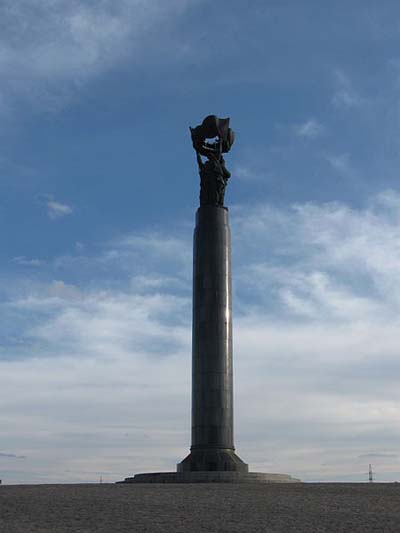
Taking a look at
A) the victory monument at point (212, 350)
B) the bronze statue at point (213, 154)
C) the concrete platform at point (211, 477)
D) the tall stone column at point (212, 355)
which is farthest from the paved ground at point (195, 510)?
the bronze statue at point (213, 154)

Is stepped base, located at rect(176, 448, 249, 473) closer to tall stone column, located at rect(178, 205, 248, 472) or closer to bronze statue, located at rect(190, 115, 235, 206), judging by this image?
tall stone column, located at rect(178, 205, 248, 472)

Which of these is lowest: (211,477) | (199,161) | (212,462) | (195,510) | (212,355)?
(195,510)

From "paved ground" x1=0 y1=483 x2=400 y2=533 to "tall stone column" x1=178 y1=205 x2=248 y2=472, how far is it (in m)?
11.2

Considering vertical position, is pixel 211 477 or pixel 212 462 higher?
pixel 212 462

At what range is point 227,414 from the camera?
38.4 metres

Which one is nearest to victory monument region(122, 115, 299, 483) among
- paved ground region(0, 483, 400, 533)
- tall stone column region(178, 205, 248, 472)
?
tall stone column region(178, 205, 248, 472)

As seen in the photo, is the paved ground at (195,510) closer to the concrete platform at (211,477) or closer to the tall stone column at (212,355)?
the concrete platform at (211,477)

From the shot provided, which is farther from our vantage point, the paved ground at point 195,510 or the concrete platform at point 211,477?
the concrete platform at point 211,477

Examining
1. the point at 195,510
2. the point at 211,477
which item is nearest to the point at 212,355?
the point at 211,477

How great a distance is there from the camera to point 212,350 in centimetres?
3866

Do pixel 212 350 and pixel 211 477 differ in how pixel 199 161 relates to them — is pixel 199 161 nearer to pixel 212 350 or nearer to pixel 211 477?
pixel 212 350

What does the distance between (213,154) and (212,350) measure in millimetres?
12438

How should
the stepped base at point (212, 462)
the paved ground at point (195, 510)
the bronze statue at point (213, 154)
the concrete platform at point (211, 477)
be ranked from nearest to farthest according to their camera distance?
the paved ground at point (195, 510)
the concrete platform at point (211, 477)
the stepped base at point (212, 462)
the bronze statue at point (213, 154)

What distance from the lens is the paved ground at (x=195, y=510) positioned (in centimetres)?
1794
